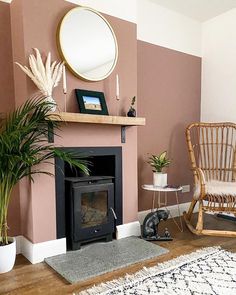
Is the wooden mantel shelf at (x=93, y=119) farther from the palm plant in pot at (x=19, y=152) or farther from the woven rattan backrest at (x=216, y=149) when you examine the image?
the woven rattan backrest at (x=216, y=149)

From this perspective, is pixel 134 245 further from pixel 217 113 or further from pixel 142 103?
pixel 217 113

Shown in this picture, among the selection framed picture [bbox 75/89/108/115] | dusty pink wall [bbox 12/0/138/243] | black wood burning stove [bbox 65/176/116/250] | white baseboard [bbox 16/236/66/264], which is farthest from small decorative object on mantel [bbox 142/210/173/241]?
Result: framed picture [bbox 75/89/108/115]

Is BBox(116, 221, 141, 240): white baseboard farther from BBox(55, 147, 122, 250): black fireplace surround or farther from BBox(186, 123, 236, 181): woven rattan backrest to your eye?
BBox(186, 123, 236, 181): woven rattan backrest

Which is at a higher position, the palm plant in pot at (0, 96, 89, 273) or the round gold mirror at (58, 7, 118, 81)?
the round gold mirror at (58, 7, 118, 81)

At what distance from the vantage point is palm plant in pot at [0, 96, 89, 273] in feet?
5.67

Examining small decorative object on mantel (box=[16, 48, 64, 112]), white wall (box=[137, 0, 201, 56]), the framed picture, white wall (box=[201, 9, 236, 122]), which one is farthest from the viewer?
white wall (box=[201, 9, 236, 122])

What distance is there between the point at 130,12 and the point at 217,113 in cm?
164

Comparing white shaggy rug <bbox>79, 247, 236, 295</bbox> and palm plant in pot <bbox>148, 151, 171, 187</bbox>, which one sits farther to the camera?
palm plant in pot <bbox>148, 151, 171, 187</bbox>

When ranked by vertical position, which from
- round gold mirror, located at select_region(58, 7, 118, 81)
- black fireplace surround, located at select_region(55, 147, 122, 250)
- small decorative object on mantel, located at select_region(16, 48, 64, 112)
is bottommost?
black fireplace surround, located at select_region(55, 147, 122, 250)

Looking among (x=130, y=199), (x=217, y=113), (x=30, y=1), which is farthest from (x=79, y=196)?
(x=217, y=113)

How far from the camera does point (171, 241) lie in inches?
92.7

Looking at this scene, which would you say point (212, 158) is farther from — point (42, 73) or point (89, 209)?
point (42, 73)

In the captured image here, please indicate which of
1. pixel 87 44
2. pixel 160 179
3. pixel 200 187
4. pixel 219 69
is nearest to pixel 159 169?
pixel 160 179

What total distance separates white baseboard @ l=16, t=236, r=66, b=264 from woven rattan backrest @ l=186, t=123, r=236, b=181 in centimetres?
174
